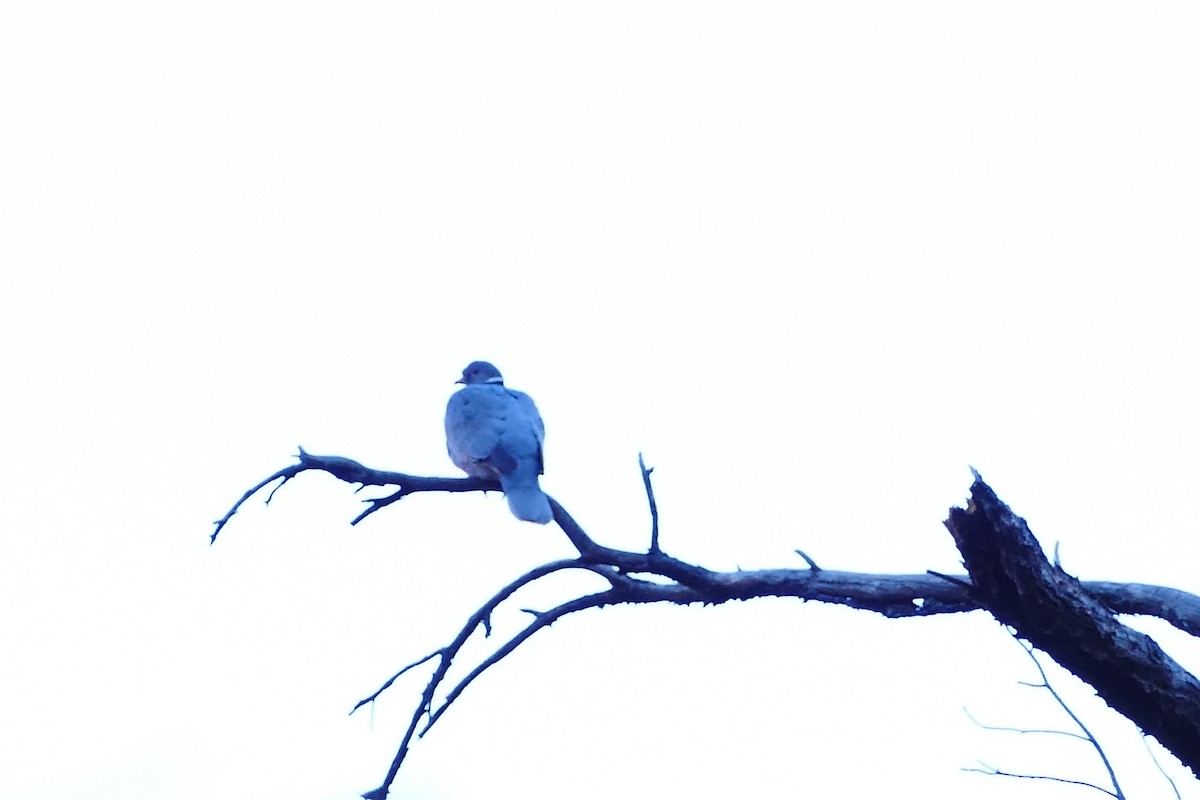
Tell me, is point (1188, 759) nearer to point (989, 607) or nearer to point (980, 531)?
point (989, 607)

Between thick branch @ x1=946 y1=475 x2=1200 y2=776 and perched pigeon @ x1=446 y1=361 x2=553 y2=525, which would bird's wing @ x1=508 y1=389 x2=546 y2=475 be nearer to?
perched pigeon @ x1=446 y1=361 x2=553 y2=525

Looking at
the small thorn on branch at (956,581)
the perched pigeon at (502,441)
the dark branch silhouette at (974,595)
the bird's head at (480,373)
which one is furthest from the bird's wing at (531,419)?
the small thorn on branch at (956,581)

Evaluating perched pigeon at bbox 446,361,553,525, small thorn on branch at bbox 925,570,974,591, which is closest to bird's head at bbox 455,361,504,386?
perched pigeon at bbox 446,361,553,525

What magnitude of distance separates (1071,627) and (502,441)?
3.37m

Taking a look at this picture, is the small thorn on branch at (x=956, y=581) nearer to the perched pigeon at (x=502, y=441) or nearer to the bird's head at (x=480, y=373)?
the perched pigeon at (x=502, y=441)

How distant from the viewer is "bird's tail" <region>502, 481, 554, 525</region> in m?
5.20

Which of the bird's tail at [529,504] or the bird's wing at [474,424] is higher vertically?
the bird's wing at [474,424]

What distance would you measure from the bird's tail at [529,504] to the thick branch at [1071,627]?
2.40 m

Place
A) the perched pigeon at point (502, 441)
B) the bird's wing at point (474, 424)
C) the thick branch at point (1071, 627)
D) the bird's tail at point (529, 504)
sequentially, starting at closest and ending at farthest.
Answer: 1. the thick branch at point (1071, 627)
2. the bird's tail at point (529, 504)
3. the perched pigeon at point (502, 441)
4. the bird's wing at point (474, 424)

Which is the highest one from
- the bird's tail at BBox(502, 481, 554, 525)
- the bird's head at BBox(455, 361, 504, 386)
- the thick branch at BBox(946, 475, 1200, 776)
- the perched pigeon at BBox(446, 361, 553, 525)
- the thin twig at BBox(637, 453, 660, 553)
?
the bird's head at BBox(455, 361, 504, 386)

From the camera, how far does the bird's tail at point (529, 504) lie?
5.20 metres

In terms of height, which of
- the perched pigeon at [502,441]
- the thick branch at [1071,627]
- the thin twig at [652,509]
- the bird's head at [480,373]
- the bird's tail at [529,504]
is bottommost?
the thick branch at [1071,627]

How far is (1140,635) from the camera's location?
304cm

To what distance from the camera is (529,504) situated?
5.29m
